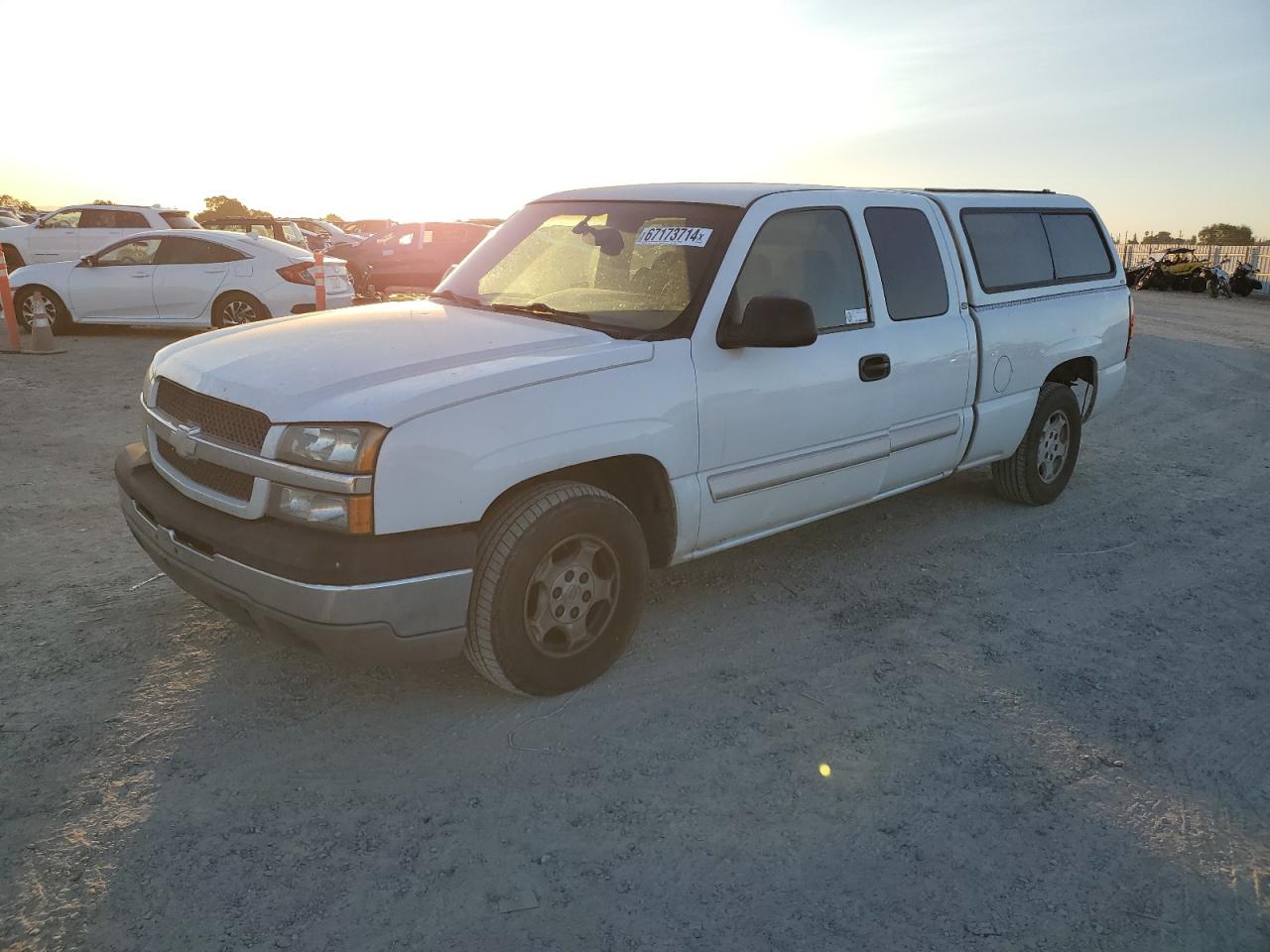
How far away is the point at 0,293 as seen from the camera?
37.3 feet

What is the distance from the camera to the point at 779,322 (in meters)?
3.64

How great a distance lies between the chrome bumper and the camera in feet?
9.79

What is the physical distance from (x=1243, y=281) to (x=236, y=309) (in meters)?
27.8

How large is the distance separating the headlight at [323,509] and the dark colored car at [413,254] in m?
16.1

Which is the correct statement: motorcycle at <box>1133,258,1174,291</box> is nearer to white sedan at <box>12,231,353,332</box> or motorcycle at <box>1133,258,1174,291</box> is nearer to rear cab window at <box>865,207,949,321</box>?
white sedan at <box>12,231,353,332</box>

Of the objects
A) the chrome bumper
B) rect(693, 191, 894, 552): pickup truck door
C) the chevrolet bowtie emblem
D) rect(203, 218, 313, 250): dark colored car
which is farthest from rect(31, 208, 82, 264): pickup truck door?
rect(693, 191, 894, 552): pickup truck door

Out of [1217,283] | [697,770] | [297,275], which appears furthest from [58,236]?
[1217,283]

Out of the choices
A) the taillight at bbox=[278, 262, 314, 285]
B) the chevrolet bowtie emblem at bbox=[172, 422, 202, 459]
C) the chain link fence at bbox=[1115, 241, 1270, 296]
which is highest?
the chain link fence at bbox=[1115, 241, 1270, 296]

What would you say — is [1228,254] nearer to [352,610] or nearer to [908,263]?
[908,263]

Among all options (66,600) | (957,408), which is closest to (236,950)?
(66,600)

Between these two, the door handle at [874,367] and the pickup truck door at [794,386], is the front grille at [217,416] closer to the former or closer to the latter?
the pickup truck door at [794,386]

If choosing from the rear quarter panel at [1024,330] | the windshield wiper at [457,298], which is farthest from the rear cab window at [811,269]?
the windshield wiper at [457,298]

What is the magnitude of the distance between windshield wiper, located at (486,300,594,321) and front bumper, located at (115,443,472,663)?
1312 mm

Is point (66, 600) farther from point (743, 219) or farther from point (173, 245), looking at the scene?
point (173, 245)
